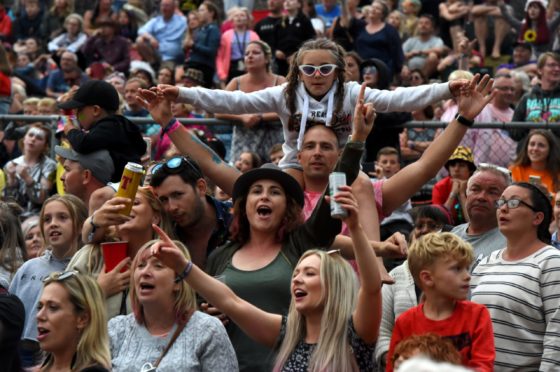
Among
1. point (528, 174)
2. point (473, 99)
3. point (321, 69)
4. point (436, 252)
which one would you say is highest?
point (321, 69)

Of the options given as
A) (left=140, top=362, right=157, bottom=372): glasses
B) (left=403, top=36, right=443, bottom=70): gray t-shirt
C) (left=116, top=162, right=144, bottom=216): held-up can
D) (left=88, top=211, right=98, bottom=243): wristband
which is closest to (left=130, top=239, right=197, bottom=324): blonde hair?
(left=140, top=362, right=157, bottom=372): glasses

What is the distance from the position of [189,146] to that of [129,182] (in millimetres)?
910

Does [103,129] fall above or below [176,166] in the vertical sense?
above

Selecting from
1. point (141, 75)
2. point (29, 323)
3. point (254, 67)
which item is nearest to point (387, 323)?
point (29, 323)

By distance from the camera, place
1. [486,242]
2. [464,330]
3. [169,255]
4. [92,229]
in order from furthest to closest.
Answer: [486,242] < [92,229] < [464,330] < [169,255]

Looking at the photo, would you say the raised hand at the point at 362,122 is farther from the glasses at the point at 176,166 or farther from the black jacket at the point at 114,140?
the black jacket at the point at 114,140

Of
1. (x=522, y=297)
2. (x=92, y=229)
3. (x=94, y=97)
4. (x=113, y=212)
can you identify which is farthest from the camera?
(x=94, y=97)

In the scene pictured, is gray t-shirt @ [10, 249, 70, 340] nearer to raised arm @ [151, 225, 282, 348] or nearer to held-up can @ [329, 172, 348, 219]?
raised arm @ [151, 225, 282, 348]

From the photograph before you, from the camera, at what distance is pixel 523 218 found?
725 centimetres

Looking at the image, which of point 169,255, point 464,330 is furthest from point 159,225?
point 464,330

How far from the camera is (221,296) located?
20.5 ft

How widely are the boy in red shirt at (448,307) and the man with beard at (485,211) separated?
1.36 meters

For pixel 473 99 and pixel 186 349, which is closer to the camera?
pixel 186 349

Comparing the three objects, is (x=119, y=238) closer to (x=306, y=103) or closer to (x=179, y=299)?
(x=179, y=299)
